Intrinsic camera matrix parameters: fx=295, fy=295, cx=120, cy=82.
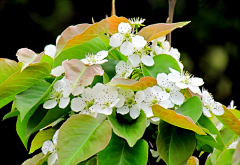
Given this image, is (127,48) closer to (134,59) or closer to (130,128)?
(134,59)

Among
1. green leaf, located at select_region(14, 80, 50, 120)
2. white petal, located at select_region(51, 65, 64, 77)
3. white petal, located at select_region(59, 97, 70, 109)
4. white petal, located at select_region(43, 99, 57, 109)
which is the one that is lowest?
white petal, located at select_region(43, 99, 57, 109)

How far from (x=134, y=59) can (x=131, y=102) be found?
0.08 m

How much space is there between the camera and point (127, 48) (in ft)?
1.66

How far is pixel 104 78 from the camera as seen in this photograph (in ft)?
1.62

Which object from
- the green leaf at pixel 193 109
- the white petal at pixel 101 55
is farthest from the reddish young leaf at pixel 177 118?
the white petal at pixel 101 55

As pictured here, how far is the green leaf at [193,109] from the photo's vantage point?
0.46 m

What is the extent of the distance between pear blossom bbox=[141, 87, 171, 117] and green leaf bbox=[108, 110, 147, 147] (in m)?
0.01

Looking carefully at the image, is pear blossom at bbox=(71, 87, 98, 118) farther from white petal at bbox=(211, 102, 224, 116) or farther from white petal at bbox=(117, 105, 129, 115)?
white petal at bbox=(211, 102, 224, 116)

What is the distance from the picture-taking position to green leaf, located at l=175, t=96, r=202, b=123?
0.46 metres

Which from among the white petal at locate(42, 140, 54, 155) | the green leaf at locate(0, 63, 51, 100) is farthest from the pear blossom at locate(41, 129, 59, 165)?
the green leaf at locate(0, 63, 51, 100)

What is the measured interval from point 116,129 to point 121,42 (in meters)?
0.16

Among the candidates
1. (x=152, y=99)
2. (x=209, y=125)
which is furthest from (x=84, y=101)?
(x=209, y=125)

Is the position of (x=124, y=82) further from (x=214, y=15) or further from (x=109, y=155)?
(x=214, y=15)

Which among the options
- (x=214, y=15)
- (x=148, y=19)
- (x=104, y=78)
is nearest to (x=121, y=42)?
(x=104, y=78)
